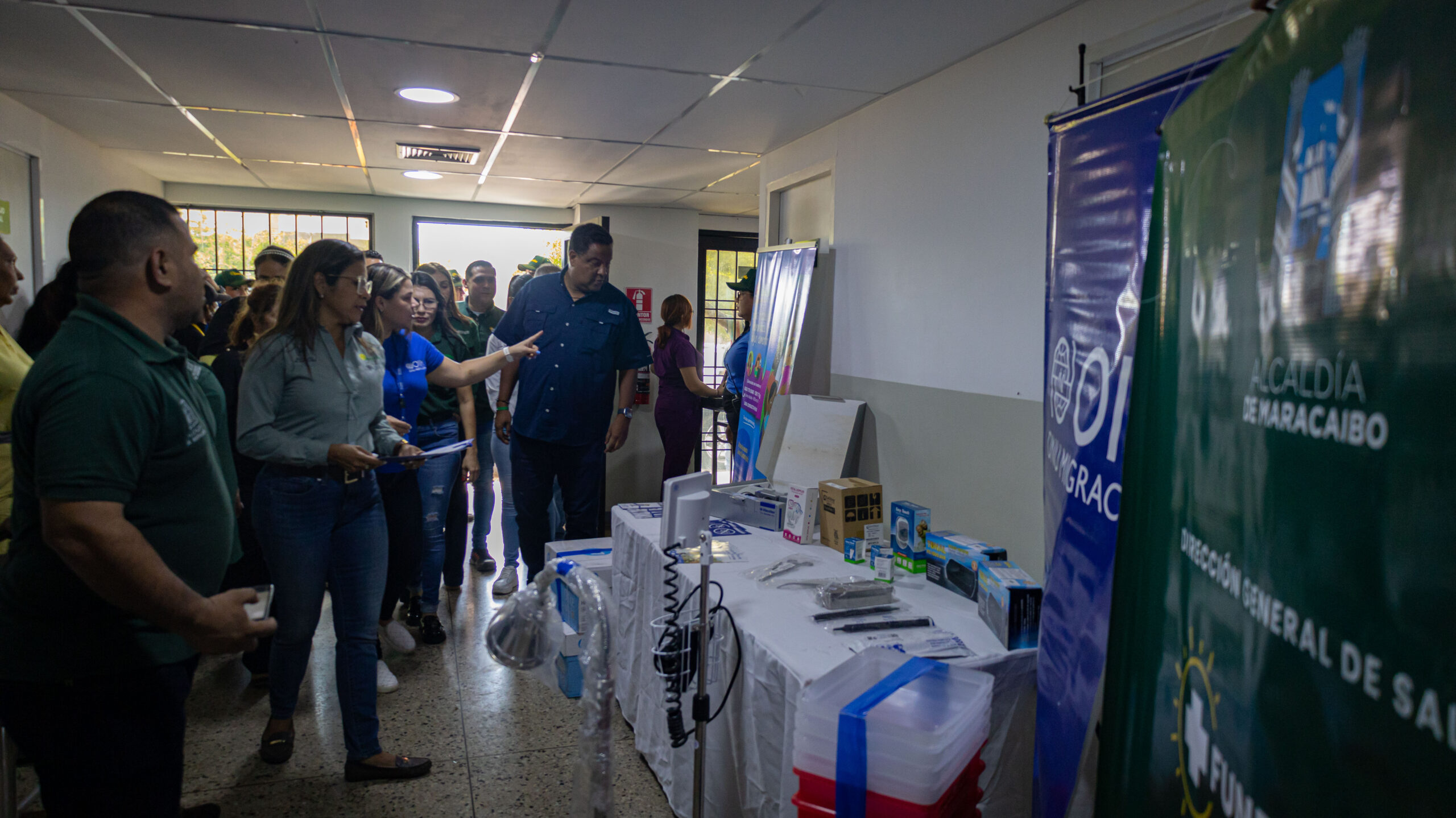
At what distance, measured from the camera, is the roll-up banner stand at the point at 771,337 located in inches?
147

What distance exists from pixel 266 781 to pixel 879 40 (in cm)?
298

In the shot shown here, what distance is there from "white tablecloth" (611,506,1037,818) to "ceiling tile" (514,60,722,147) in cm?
184

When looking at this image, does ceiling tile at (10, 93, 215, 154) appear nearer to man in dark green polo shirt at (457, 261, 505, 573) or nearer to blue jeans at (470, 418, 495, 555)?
man in dark green polo shirt at (457, 261, 505, 573)

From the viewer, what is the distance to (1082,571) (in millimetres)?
1282

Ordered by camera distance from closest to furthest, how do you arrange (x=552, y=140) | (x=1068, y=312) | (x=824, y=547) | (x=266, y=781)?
1. (x=1068, y=312)
2. (x=266, y=781)
3. (x=824, y=547)
4. (x=552, y=140)

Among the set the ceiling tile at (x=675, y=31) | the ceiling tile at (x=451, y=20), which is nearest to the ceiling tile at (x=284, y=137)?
the ceiling tile at (x=451, y=20)

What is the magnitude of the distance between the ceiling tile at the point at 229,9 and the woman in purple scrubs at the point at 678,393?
9.43 feet

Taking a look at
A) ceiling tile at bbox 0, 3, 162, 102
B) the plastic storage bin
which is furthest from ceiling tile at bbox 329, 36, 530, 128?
the plastic storage bin

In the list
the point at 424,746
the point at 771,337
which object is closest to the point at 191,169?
the point at 771,337

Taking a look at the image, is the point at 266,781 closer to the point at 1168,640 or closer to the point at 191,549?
the point at 191,549

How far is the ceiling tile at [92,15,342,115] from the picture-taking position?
2.61 m

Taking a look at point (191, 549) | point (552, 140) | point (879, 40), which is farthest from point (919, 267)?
point (191, 549)

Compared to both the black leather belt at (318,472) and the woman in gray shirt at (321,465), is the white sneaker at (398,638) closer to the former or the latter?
the woman in gray shirt at (321,465)

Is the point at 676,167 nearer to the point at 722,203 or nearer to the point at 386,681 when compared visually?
the point at 722,203
